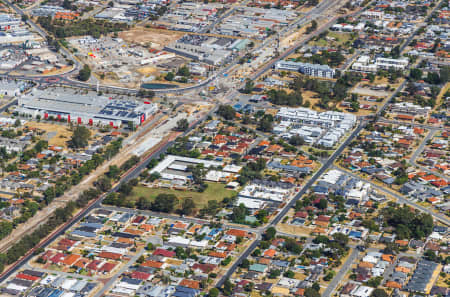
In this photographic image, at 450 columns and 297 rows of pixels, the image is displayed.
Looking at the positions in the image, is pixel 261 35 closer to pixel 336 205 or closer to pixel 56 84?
pixel 56 84

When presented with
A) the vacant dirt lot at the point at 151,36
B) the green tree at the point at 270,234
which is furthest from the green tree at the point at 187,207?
the vacant dirt lot at the point at 151,36

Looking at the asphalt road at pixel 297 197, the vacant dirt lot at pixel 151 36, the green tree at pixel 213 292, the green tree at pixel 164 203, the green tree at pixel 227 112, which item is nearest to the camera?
the green tree at pixel 213 292

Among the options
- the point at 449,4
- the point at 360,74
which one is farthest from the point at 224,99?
the point at 449,4

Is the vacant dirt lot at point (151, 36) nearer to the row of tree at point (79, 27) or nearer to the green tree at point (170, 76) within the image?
the row of tree at point (79, 27)

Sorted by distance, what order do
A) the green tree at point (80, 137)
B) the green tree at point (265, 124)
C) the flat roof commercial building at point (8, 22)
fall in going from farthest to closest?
the flat roof commercial building at point (8, 22) → the green tree at point (265, 124) → the green tree at point (80, 137)

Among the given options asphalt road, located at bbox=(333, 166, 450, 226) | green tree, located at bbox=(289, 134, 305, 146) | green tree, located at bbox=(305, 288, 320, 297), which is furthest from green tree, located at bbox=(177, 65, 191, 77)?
green tree, located at bbox=(305, 288, 320, 297)

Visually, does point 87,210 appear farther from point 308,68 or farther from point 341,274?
point 308,68
